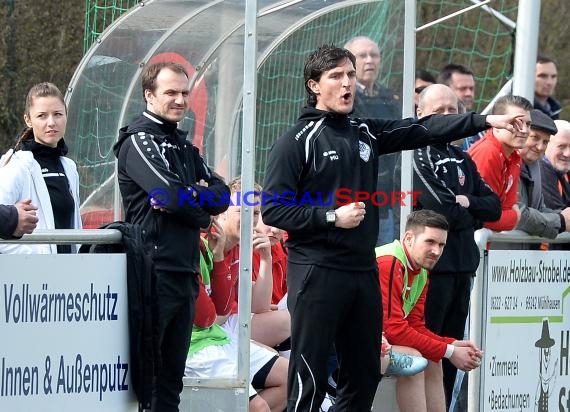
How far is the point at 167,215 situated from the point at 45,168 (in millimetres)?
808

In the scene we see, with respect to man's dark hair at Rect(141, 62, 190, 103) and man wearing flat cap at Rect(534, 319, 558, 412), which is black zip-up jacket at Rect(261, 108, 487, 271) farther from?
man wearing flat cap at Rect(534, 319, 558, 412)

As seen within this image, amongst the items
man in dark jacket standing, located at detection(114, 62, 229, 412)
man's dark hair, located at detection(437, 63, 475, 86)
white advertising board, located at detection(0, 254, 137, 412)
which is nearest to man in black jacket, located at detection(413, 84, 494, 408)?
man in dark jacket standing, located at detection(114, 62, 229, 412)

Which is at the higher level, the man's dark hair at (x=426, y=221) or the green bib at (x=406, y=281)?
the man's dark hair at (x=426, y=221)

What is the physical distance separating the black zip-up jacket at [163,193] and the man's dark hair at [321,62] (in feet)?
2.39

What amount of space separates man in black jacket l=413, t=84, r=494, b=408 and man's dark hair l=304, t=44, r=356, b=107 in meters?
1.32

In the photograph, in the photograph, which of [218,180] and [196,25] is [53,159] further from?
[196,25]

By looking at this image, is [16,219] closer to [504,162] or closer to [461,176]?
[461,176]

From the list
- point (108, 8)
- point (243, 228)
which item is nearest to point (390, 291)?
point (243, 228)

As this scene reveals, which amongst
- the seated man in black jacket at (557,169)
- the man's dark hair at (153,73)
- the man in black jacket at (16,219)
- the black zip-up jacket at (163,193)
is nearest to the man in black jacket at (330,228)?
the black zip-up jacket at (163,193)

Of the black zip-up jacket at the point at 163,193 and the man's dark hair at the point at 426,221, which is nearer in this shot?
the black zip-up jacket at the point at 163,193

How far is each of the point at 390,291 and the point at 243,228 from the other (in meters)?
1.02

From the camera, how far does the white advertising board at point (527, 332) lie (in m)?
8.16

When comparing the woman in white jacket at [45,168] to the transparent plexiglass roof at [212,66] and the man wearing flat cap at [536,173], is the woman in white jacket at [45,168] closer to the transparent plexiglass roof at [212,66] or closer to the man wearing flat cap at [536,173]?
the transparent plexiglass roof at [212,66]

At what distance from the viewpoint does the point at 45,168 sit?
7168mm
